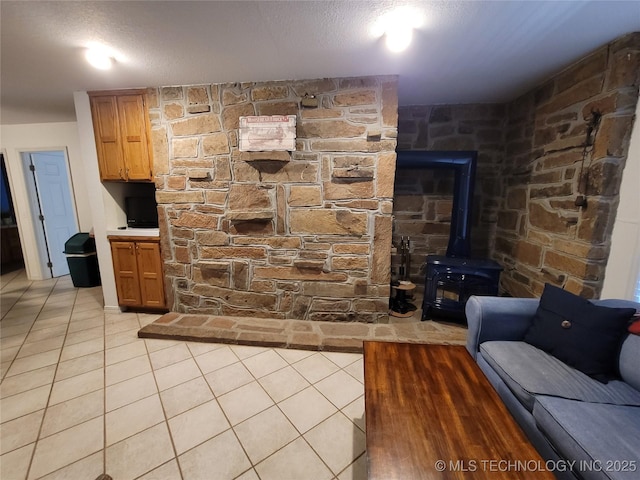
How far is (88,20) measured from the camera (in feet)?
4.81

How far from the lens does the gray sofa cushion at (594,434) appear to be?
88cm

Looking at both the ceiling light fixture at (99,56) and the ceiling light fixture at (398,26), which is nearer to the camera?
the ceiling light fixture at (398,26)

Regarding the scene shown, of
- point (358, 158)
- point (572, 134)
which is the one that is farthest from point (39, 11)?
point (572, 134)

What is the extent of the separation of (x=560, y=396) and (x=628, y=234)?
1270mm

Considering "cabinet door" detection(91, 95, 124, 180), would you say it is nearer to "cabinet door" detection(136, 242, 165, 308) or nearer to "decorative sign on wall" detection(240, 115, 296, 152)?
"cabinet door" detection(136, 242, 165, 308)

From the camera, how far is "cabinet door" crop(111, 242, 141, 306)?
275 centimetres

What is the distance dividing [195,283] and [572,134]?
3602mm

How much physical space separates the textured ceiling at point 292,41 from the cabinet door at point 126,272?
158 cm

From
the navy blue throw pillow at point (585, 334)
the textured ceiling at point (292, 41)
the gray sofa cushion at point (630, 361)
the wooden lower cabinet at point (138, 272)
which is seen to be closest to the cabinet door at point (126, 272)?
the wooden lower cabinet at point (138, 272)

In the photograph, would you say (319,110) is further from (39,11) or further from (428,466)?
(428,466)

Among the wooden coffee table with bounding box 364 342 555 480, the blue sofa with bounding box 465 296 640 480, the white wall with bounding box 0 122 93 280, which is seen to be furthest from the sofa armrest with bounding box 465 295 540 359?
the white wall with bounding box 0 122 93 280

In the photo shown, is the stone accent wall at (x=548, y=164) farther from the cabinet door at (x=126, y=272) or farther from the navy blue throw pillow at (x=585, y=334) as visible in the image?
the cabinet door at (x=126, y=272)

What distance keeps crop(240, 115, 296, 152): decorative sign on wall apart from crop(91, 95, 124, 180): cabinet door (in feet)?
4.42

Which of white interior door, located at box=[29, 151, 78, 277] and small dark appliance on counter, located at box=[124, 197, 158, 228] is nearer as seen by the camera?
small dark appliance on counter, located at box=[124, 197, 158, 228]
